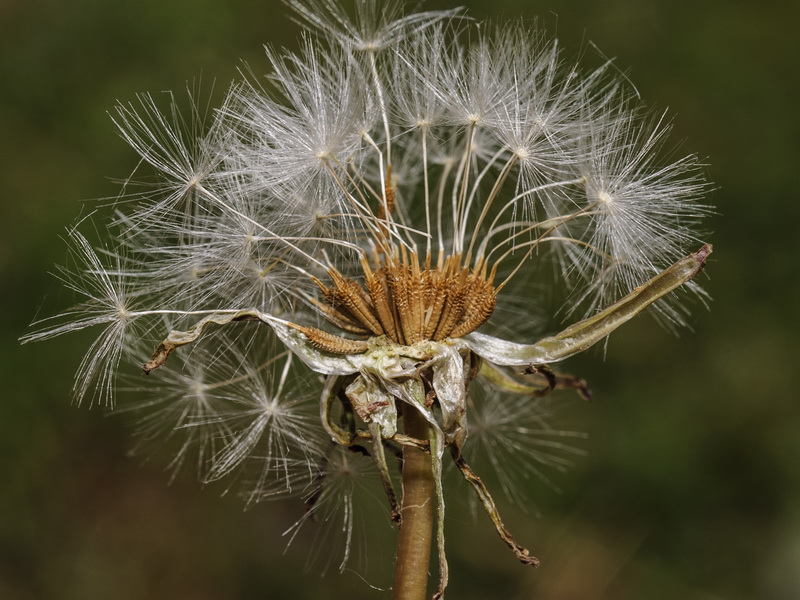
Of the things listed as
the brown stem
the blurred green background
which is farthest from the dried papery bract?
the blurred green background

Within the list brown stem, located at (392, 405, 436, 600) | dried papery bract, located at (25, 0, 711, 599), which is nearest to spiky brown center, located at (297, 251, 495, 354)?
dried papery bract, located at (25, 0, 711, 599)

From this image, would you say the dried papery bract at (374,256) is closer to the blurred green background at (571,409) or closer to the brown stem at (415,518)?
the brown stem at (415,518)

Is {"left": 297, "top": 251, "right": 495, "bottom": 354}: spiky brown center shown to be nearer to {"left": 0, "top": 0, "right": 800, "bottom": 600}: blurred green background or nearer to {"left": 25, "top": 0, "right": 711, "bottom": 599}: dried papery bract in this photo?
{"left": 25, "top": 0, "right": 711, "bottom": 599}: dried papery bract

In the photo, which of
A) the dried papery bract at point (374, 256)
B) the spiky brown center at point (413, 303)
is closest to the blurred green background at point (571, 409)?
the dried papery bract at point (374, 256)

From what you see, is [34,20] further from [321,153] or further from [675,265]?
[675,265]

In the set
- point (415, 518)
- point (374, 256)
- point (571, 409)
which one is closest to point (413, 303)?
point (374, 256)

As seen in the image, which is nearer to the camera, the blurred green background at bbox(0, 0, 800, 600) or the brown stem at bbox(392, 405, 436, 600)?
the brown stem at bbox(392, 405, 436, 600)

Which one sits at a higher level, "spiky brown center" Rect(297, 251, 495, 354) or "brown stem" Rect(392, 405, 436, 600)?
"spiky brown center" Rect(297, 251, 495, 354)

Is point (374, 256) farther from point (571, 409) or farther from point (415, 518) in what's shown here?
point (571, 409)
